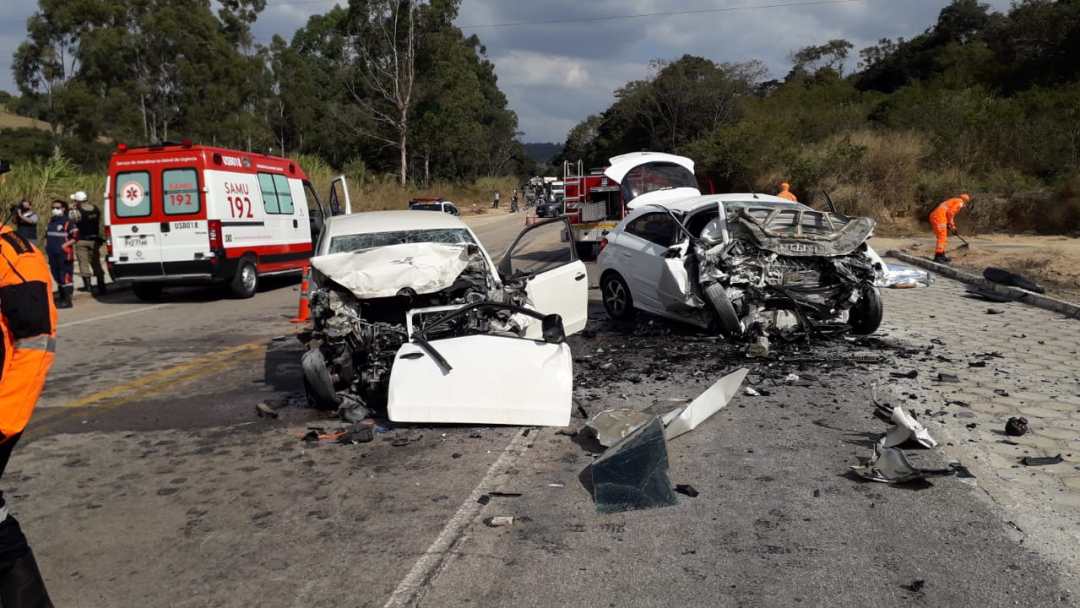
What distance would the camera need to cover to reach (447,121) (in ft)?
182

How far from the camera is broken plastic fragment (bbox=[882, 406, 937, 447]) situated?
201 inches

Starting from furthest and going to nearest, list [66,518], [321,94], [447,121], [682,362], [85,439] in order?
1. [321,94]
2. [447,121]
3. [682,362]
4. [85,439]
5. [66,518]

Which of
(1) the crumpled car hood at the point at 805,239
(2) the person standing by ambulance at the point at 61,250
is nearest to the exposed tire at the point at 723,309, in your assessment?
(1) the crumpled car hood at the point at 805,239

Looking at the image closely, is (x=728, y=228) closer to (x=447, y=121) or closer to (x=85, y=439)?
(x=85, y=439)

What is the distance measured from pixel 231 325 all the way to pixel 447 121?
1825 inches

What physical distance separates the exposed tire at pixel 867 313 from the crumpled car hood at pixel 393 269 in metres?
4.49

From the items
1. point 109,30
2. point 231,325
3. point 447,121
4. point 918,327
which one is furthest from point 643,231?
point 447,121

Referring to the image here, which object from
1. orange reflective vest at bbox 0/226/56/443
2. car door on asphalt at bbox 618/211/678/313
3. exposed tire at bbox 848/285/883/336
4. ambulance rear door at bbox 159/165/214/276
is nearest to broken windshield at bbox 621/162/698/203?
car door on asphalt at bbox 618/211/678/313

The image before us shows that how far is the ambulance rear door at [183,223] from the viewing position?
499 inches

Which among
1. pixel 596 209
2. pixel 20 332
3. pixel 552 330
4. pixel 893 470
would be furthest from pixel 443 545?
pixel 596 209

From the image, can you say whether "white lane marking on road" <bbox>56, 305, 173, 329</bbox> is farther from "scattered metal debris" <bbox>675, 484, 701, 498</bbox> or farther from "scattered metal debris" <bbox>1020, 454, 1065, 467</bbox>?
"scattered metal debris" <bbox>1020, 454, 1065, 467</bbox>

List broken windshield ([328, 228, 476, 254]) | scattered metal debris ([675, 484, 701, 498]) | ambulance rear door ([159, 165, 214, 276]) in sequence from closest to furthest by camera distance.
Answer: scattered metal debris ([675, 484, 701, 498])
broken windshield ([328, 228, 476, 254])
ambulance rear door ([159, 165, 214, 276])

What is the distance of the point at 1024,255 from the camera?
15898 millimetres

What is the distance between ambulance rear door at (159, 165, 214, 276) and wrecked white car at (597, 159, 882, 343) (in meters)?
7.55
